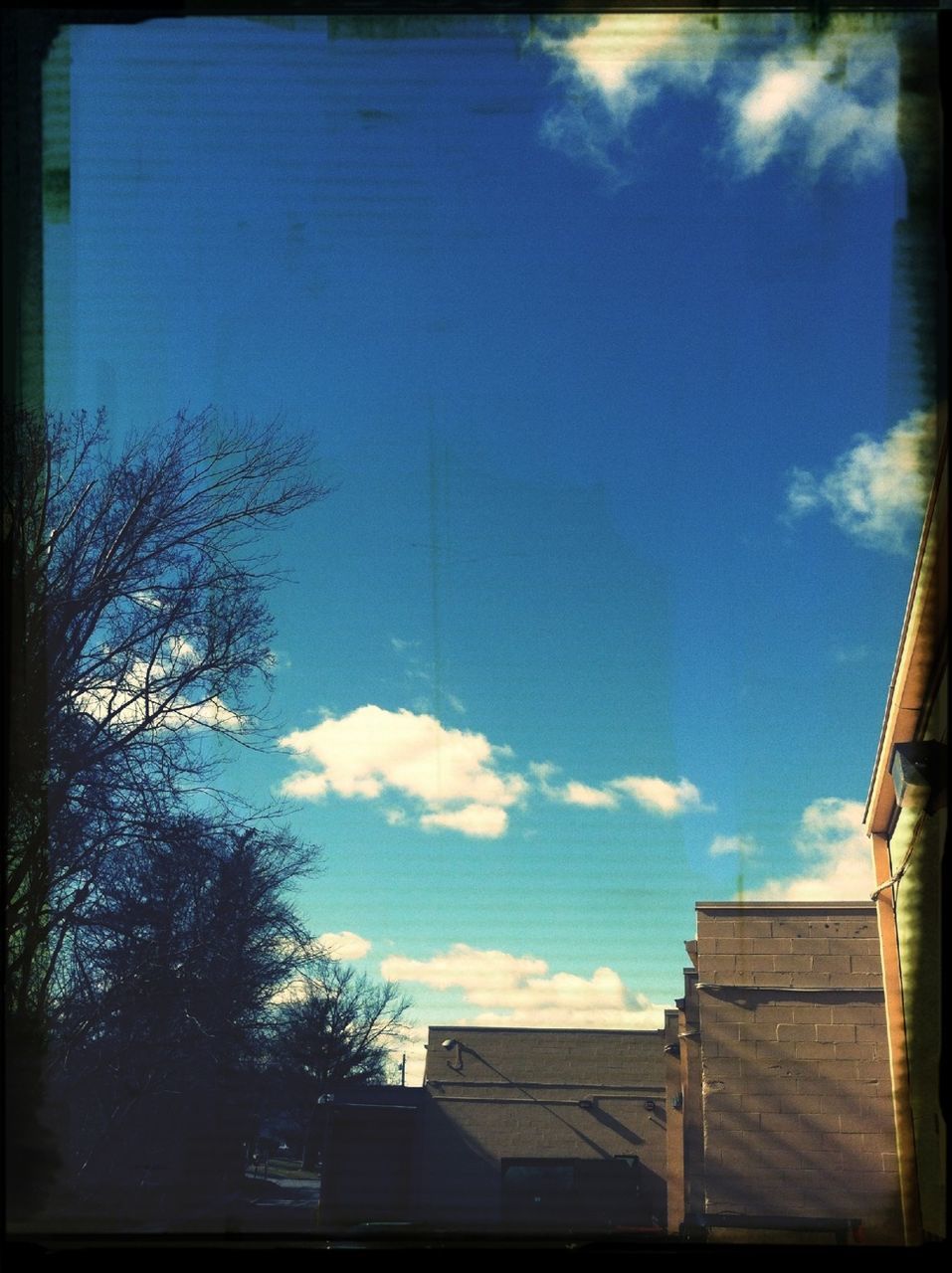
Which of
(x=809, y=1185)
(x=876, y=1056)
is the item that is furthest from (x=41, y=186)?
(x=809, y=1185)

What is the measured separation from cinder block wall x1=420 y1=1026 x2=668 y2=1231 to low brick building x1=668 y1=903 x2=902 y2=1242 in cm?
75

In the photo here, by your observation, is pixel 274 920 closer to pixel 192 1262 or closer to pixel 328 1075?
pixel 328 1075

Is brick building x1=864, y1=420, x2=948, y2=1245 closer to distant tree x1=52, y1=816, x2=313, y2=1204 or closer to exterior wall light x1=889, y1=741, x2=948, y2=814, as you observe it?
exterior wall light x1=889, y1=741, x2=948, y2=814

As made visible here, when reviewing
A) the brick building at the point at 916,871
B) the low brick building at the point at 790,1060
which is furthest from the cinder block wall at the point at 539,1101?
the brick building at the point at 916,871

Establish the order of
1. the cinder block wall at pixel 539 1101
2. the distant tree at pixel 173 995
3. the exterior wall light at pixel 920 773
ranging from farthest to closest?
the cinder block wall at pixel 539 1101 → the distant tree at pixel 173 995 → the exterior wall light at pixel 920 773

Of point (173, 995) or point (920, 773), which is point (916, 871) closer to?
point (920, 773)

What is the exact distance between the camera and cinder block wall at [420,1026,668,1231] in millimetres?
5707

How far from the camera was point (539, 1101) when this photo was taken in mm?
6059

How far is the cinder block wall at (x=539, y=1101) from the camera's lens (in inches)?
225

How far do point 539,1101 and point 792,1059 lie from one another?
188 centimetres

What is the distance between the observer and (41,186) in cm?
170

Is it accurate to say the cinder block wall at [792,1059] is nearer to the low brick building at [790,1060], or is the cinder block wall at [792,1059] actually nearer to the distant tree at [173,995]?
the low brick building at [790,1060]

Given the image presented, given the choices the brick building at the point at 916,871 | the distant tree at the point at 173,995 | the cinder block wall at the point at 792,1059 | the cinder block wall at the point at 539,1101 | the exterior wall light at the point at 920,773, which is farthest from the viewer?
the cinder block wall at the point at 539,1101

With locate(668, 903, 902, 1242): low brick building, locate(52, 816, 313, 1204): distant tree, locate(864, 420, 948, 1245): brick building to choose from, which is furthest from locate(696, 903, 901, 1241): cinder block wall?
locate(52, 816, 313, 1204): distant tree
